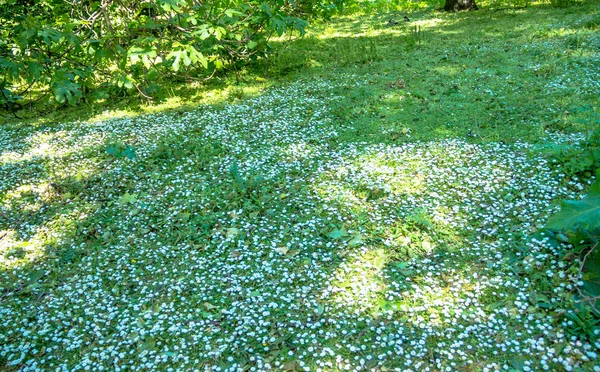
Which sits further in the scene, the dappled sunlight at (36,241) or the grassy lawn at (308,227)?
the dappled sunlight at (36,241)


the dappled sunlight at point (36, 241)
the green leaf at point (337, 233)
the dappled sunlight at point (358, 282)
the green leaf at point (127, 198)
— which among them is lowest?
the dappled sunlight at point (358, 282)

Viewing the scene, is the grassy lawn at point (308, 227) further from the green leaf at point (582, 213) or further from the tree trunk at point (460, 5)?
the tree trunk at point (460, 5)

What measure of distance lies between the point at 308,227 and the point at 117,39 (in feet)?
14.4

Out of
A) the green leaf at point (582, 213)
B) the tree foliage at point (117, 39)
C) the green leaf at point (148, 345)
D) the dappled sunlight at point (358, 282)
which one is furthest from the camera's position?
the tree foliage at point (117, 39)

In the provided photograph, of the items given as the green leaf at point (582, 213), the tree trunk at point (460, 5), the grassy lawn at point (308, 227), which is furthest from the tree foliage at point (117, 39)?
the tree trunk at point (460, 5)

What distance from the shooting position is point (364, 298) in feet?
10.3

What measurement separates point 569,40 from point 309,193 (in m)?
6.17

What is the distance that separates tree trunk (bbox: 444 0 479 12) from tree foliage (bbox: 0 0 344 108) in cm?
664

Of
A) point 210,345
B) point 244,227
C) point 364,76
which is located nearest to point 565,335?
point 210,345

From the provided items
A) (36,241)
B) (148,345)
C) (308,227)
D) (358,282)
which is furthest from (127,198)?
(358,282)

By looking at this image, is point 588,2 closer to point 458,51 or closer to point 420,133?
point 458,51

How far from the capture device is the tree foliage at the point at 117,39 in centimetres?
550

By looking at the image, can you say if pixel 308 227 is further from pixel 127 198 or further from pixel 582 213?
pixel 582 213

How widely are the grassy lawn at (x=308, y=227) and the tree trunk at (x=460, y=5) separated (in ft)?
17.5
